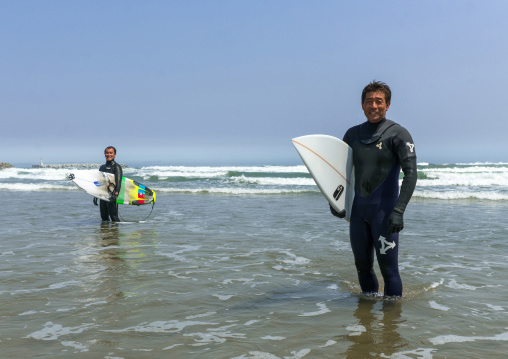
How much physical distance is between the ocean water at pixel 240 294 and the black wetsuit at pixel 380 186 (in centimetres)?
54

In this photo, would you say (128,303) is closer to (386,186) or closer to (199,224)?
(386,186)

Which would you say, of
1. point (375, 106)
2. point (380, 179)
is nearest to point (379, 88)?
point (375, 106)

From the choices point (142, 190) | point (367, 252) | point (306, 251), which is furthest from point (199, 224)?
point (367, 252)

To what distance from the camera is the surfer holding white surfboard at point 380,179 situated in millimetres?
3588

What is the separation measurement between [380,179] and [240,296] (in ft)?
5.81

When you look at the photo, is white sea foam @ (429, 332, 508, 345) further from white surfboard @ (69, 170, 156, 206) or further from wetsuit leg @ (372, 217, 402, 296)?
white surfboard @ (69, 170, 156, 206)

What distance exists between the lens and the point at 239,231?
8648mm

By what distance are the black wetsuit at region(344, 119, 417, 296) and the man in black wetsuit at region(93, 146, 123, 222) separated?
6.74 m

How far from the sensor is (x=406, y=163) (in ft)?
11.7

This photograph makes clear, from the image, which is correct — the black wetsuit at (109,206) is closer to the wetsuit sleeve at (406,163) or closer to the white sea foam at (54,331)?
the white sea foam at (54,331)

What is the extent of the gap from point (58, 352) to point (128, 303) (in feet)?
3.64

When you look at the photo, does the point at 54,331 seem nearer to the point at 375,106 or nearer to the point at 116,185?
the point at 375,106

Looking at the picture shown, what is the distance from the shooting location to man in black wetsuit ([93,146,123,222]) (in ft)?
31.2

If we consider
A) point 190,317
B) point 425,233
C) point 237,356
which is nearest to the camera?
point 237,356
